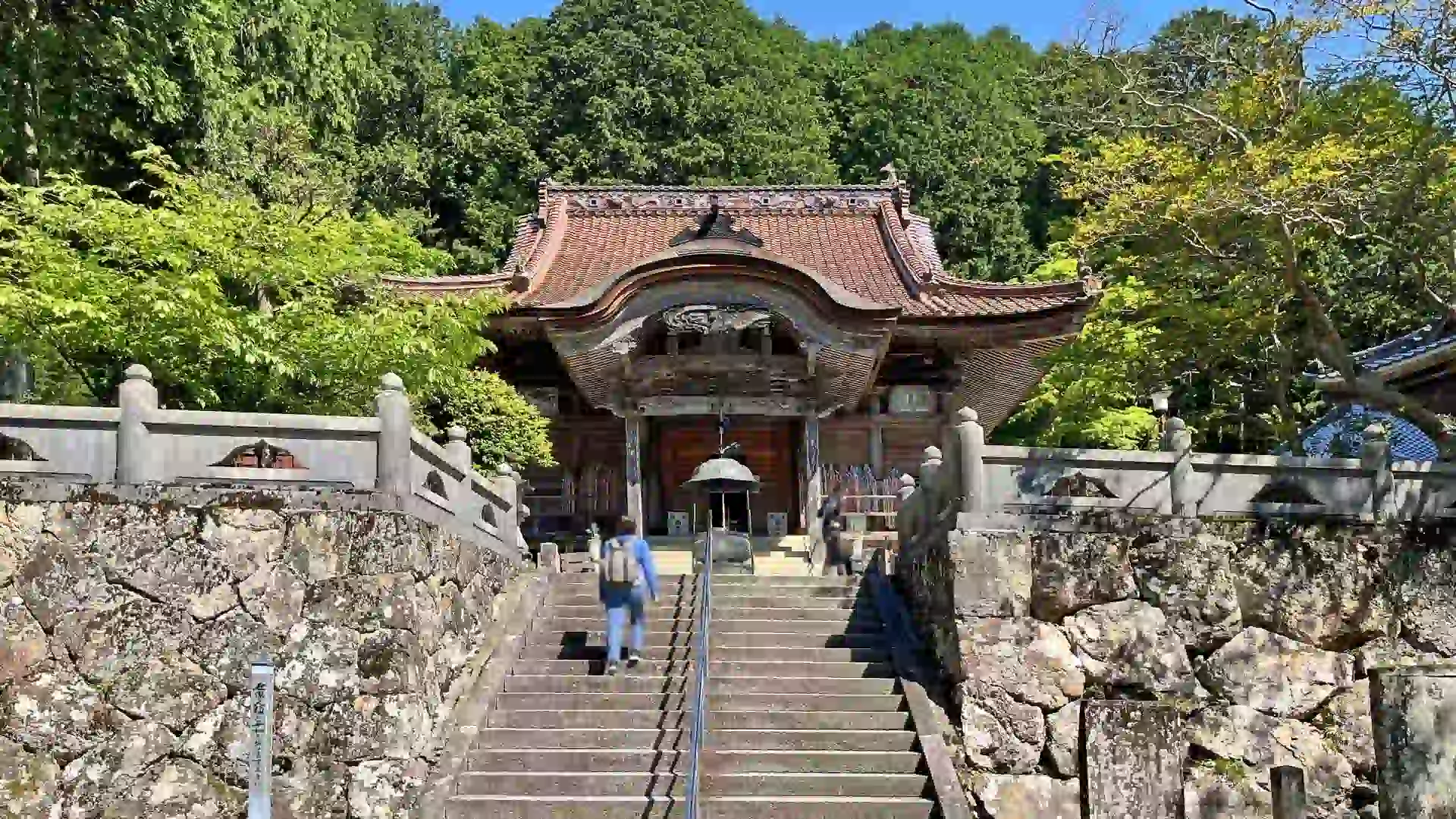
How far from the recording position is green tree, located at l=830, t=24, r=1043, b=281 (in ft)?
117

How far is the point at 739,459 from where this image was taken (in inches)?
817

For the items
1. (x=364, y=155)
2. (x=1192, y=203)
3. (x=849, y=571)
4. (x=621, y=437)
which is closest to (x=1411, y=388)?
(x=1192, y=203)

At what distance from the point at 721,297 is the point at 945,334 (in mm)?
3935

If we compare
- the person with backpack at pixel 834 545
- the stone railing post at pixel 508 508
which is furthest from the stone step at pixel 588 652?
the person with backpack at pixel 834 545

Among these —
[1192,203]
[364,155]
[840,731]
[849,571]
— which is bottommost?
[840,731]

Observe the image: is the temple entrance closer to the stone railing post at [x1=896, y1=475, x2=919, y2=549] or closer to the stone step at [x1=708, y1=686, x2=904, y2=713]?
the stone railing post at [x1=896, y1=475, x2=919, y2=549]

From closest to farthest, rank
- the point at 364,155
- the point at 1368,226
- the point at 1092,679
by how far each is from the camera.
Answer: the point at 1092,679 < the point at 1368,226 < the point at 364,155

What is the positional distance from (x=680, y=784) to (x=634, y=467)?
9.79 metres

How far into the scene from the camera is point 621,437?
20141mm

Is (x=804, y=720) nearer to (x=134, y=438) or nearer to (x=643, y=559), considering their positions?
(x=643, y=559)

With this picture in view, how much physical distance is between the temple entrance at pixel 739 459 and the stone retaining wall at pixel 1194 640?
9595 millimetres

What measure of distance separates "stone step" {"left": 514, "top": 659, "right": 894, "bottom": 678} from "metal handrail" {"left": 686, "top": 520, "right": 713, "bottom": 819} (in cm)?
29

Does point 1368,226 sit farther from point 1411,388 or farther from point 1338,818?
point 1338,818

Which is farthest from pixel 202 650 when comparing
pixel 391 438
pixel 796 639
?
pixel 796 639
